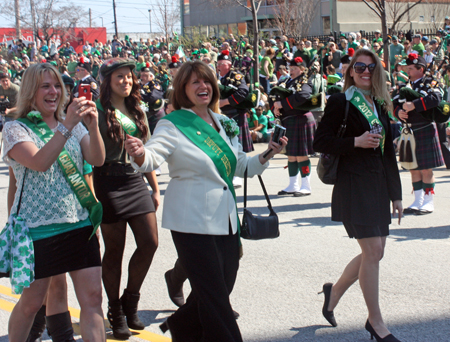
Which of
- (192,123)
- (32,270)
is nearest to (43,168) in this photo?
(32,270)

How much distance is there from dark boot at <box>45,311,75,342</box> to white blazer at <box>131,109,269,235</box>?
840 millimetres

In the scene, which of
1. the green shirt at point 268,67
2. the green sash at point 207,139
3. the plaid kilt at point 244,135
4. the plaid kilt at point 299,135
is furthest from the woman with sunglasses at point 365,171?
the green shirt at point 268,67

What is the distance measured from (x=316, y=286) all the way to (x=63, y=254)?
241 cm

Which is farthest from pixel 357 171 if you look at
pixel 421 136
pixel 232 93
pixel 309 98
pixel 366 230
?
pixel 232 93

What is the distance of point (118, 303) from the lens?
153 inches

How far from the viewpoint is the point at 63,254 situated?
3.04 m

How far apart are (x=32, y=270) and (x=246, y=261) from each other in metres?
2.83

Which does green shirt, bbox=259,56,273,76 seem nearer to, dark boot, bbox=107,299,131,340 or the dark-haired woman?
the dark-haired woman

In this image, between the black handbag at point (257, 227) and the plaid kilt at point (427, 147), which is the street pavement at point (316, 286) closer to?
the plaid kilt at point (427, 147)

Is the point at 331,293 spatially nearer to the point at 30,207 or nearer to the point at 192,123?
the point at 192,123

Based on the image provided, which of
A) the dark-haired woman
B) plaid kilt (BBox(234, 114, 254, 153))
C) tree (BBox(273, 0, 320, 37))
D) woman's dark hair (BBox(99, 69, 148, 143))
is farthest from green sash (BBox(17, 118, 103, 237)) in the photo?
tree (BBox(273, 0, 320, 37))

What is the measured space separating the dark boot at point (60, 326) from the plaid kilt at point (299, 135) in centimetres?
574

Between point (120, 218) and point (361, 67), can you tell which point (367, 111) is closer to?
point (361, 67)

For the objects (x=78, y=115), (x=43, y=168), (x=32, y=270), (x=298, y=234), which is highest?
(x=78, y=115)
